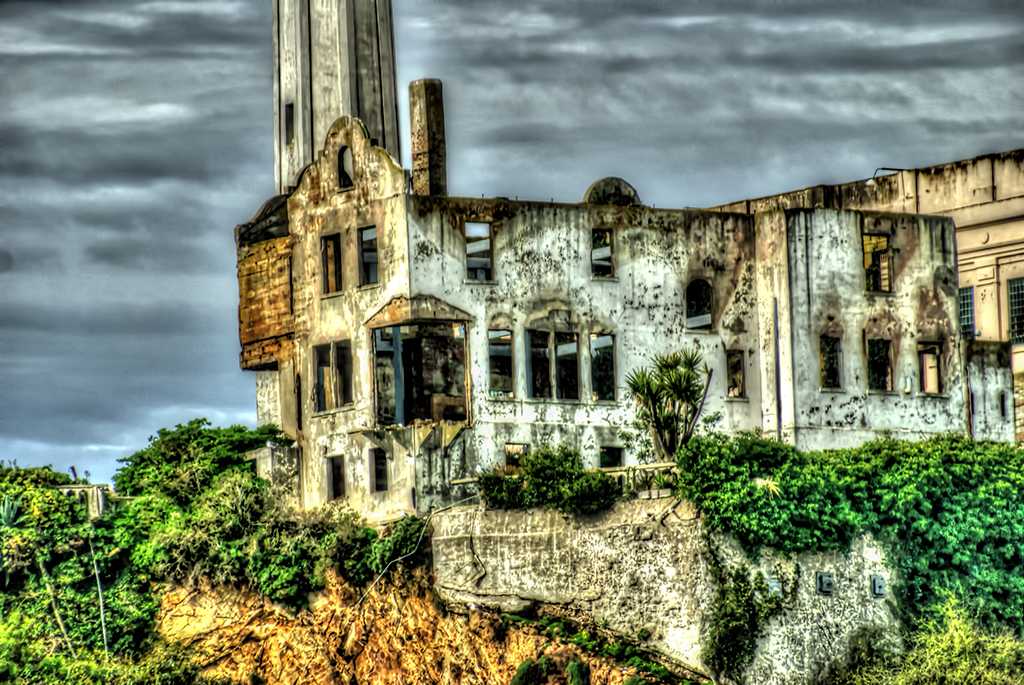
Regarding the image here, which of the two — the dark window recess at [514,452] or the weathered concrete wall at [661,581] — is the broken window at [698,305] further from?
the weathered concrete wall at [661,581]

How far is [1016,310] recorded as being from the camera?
56.3 meters

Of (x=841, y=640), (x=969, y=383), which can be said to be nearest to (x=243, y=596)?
(x=841, y=640)

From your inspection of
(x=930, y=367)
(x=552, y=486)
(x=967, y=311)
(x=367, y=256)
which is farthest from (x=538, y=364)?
(x=967, y=311)

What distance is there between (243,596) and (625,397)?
10.4m

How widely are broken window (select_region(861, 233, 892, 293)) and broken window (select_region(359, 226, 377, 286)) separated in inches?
490

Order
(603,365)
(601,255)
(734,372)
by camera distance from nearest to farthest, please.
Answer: (603,365)
(601,255)
(734,372)

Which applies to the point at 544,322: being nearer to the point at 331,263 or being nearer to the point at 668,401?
the point at 668,401

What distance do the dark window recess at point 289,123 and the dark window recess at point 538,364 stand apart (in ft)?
41.7

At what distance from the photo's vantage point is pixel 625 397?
1955 inches

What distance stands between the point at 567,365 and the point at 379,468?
218 inches

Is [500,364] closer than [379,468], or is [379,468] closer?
[379,468]

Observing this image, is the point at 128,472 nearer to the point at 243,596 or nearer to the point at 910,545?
the point at 243,596

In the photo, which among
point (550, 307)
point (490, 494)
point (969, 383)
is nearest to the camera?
point (490, 494)

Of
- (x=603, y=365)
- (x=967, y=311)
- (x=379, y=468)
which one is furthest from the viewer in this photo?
(x=967, y=311)
